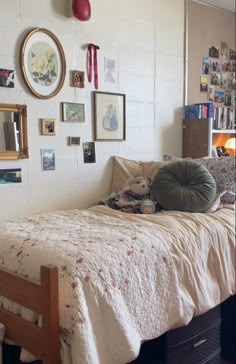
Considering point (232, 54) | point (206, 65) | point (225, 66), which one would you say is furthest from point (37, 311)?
point (232, 54)

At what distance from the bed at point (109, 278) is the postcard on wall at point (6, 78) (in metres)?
0.75

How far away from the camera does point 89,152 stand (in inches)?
101

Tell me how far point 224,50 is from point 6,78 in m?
2.26

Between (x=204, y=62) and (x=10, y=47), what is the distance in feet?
6.15

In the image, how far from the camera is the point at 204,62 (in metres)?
3.38

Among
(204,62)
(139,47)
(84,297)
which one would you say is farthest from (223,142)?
A: (84,297)

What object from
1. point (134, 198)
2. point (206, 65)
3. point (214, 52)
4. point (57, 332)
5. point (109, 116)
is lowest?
point (57, 332)

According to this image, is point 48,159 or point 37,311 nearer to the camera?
point 37,311

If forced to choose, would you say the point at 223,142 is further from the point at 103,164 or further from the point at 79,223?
the point at 79,223

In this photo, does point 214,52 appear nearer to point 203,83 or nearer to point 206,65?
point 206,65

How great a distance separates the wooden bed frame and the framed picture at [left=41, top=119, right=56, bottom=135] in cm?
109

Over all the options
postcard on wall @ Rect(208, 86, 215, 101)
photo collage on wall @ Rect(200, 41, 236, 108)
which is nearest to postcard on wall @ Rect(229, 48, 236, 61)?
photo collage on wall @ Rect(200, 41, 236, 108)

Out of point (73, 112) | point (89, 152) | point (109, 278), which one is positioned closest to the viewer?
point (109, 278)

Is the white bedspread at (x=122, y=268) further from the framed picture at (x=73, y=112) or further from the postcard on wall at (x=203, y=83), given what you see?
the postcard on wall at (x=203, y=83)
